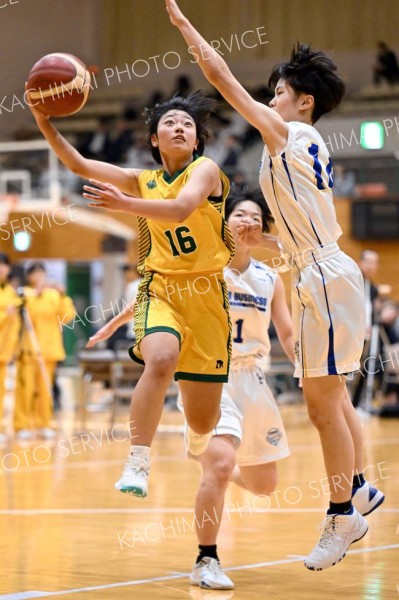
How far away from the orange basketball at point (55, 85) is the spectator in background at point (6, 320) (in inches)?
371

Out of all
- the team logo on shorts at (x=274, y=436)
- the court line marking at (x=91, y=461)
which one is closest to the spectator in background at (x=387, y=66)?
the court line marking at (x=91, y=461)

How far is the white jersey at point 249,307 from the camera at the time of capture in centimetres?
600

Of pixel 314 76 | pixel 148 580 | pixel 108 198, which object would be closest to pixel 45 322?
pixel 148 580

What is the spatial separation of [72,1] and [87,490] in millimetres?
19418

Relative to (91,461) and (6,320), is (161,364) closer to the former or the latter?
(91,461)

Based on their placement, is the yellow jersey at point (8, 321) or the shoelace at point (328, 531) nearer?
the shoelace at point (328, 531)

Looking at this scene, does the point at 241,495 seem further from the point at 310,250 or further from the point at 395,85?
the point at 395,85

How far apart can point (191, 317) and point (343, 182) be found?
16585 mm

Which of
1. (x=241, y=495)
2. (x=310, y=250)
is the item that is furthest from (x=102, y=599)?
(x=241, y=495)

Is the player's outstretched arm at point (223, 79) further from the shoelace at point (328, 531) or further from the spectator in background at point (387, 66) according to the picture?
the spectator in background at point (387, 66)

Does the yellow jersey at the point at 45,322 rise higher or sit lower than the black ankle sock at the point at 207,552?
higher

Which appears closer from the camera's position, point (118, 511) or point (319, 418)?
point (319, 418)

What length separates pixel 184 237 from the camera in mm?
4906

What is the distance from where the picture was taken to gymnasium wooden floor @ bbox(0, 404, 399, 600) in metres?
4.78
